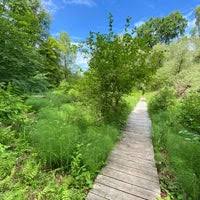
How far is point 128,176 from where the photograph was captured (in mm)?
4145

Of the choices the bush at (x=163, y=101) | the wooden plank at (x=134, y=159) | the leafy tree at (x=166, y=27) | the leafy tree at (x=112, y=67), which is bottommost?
the wooden plank at (x=134, y=159)

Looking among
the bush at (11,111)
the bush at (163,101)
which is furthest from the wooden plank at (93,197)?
the bush at (163,101)

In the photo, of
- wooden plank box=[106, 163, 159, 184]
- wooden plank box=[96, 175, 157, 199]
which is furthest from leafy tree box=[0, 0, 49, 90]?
wooden plank box=[96, 175, 157, 199]

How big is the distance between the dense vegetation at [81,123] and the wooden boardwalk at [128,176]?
0.19 m

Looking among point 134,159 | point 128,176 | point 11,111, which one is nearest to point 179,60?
point 134,159

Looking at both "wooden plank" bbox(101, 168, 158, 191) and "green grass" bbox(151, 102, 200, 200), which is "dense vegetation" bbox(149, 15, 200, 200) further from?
"wooden plank" bbox(101, 168, 158, 191)

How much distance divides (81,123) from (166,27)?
46547mm

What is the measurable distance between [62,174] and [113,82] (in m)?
3.90

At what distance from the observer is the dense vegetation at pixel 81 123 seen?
12.0 feet

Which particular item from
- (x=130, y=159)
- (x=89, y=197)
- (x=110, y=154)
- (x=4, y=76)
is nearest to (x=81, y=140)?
(x=110, y=154)

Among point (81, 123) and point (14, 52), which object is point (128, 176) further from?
point (14, 52)

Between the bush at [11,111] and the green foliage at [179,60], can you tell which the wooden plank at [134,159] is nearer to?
the bush at [11,111]

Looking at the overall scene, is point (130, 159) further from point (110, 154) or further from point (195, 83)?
point (195, 83)

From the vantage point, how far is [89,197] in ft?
11.3
